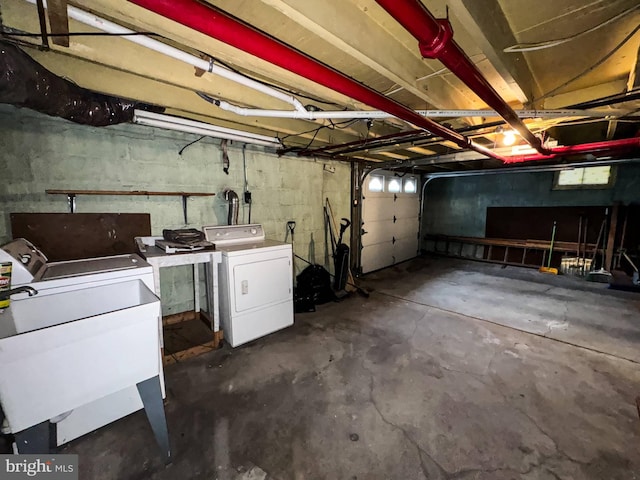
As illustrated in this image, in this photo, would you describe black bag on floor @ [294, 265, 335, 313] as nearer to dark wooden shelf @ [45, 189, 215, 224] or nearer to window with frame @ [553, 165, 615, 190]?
dark wooden shelf @ [45, 189, 215, 224]

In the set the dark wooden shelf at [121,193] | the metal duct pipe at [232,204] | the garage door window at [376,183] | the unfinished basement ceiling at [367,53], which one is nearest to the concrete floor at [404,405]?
the metal duct pipe at [232,204]

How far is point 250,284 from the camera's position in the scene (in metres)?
2.62

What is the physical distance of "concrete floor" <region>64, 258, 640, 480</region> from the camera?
4.71 feet

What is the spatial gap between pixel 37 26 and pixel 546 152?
4508 mm

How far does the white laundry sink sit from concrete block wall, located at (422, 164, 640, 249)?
6.90 metres

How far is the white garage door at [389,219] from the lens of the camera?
203 inches

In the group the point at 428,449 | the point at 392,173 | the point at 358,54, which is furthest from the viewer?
the point at 392,173

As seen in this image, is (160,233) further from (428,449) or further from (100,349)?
(428,449)

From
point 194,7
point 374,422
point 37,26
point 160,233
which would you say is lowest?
point 374,422

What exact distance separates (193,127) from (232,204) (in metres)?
0.91

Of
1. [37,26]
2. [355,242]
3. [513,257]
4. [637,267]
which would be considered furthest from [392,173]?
[37,26]

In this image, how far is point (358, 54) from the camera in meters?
1.32

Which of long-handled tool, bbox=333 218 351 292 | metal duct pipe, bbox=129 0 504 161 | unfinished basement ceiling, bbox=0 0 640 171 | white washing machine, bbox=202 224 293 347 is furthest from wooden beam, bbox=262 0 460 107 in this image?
long-handled tool, bbox=333 218 351 292

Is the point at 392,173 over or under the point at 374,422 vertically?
over
